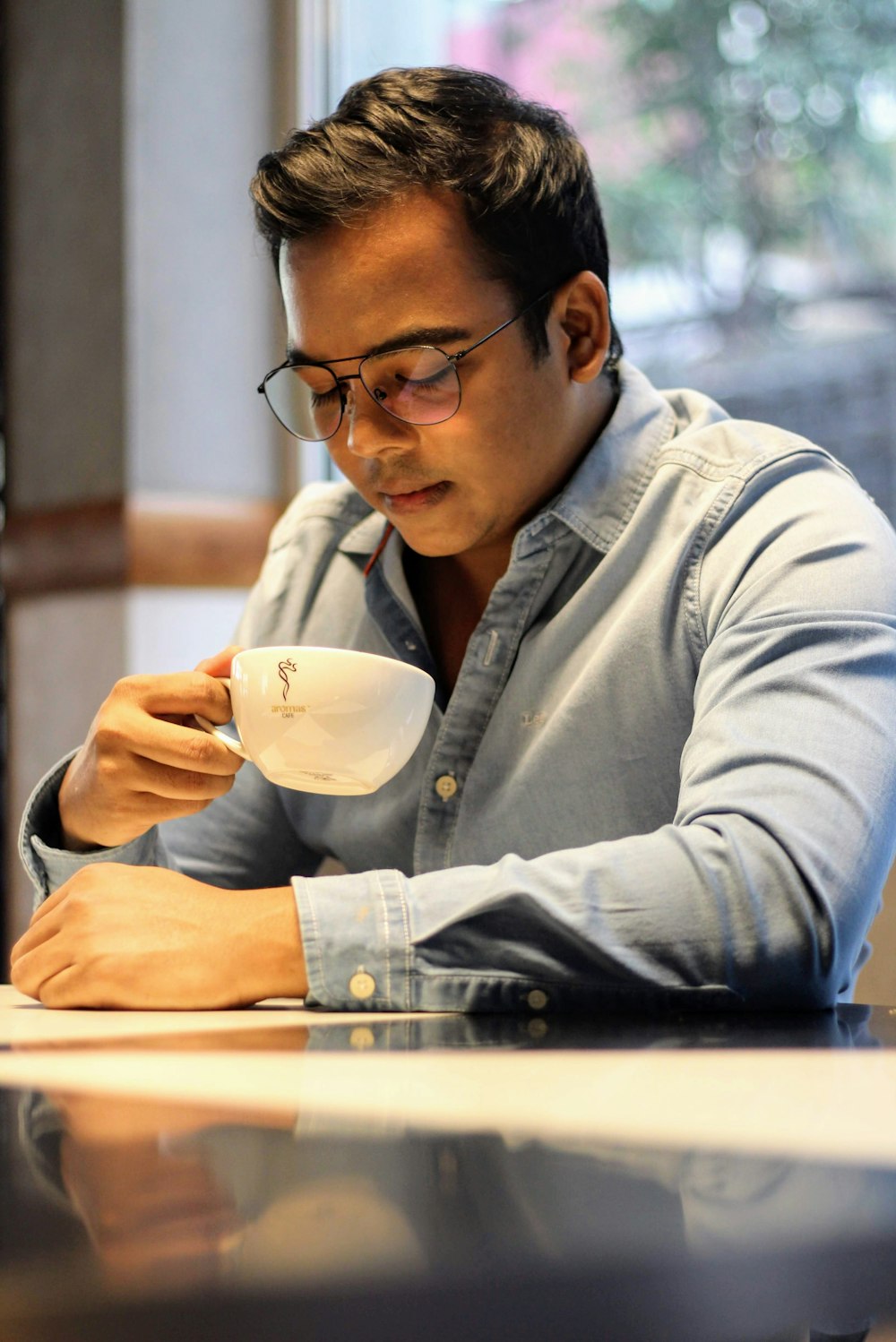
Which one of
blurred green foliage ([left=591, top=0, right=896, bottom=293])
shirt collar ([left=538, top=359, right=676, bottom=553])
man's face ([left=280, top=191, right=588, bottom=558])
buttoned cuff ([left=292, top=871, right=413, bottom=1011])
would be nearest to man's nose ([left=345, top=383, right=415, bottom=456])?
man's face ([left=280, top=191, right=588, bottom=558])

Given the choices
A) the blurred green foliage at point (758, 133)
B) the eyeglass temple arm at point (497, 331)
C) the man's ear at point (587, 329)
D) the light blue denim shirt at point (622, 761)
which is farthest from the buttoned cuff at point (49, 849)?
the blurred green foliage at point (758, 133)

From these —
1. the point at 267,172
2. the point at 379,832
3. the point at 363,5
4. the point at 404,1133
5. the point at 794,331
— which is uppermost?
the point at 363,5

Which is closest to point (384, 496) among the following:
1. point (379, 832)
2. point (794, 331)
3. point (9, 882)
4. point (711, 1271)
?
point (379, 832)

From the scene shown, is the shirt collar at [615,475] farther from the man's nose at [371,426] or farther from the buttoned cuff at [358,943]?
the buttoned cuff at [358,943]

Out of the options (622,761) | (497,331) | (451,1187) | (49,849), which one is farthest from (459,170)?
(451,1187)

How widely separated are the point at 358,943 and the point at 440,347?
2.06 feet

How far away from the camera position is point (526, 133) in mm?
1455

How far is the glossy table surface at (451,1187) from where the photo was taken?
0.38 meters

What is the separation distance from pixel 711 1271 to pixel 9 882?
2.73 metres

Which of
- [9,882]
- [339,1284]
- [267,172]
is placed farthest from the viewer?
[9,882]

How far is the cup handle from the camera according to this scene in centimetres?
105

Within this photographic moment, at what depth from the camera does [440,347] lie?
133 centimetres

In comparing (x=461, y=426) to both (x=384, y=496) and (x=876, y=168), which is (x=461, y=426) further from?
(x=876, y=168)

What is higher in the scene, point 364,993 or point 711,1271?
point 711,1271
